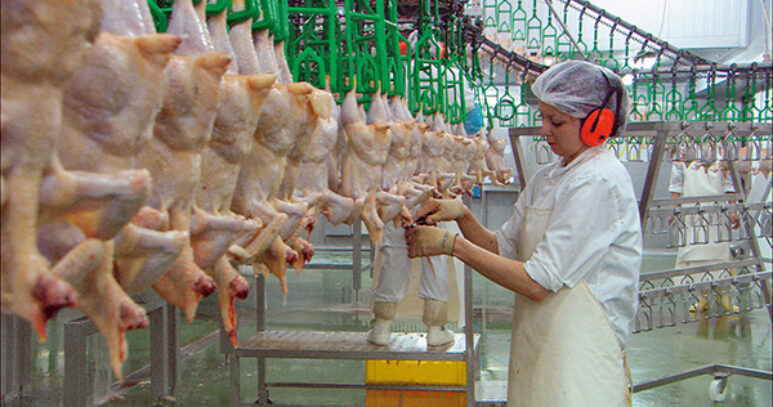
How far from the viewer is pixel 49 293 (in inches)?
29.7

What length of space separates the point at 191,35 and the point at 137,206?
0.51 m

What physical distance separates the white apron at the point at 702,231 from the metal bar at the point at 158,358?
17.6ft

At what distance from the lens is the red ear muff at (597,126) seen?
2.41 m

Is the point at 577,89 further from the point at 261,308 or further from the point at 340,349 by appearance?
the point at 261,308

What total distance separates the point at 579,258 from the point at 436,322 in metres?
2.19

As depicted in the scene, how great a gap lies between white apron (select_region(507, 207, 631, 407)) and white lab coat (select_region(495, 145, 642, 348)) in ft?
0.18

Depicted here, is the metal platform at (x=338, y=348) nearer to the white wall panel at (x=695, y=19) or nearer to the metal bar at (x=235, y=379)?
the metal bar at (x=235, y=379)

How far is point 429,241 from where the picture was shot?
2.62 meters

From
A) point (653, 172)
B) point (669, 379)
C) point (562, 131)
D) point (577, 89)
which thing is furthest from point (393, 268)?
point (577, 89)

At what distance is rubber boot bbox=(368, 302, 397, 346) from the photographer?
13.5 ft

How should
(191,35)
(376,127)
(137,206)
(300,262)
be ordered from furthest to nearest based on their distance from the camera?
1. (376,127)
2. (300,262)
3. (191,35)
4. (137,206)

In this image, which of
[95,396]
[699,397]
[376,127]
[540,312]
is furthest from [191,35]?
[699,397]

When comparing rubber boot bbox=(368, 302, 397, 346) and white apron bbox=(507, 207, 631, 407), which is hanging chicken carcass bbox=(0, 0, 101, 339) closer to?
white apron bbox=(507, 207, 631, 407)

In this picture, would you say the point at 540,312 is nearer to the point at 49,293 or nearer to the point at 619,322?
the point at 619,322
